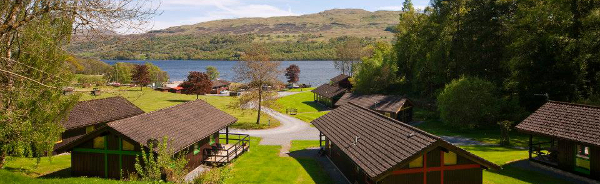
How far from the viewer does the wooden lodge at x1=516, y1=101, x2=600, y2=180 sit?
2156 centimetres

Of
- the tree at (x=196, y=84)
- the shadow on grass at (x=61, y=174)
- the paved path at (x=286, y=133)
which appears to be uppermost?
the tree at (x=196, y=84)

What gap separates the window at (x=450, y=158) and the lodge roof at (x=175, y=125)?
13927 millimetres

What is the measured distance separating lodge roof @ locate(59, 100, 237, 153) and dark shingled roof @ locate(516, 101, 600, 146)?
72.8ft

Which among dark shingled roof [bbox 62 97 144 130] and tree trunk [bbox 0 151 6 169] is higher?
dark shingled roof [bbox 62 97 144 130]

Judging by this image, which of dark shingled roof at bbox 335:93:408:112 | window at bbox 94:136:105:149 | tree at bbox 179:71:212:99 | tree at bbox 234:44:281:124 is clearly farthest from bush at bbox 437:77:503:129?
tree at bbox 179:71:212:99

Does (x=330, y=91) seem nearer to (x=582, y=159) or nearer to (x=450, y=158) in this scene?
(x=582, y=159)

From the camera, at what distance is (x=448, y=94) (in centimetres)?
4216

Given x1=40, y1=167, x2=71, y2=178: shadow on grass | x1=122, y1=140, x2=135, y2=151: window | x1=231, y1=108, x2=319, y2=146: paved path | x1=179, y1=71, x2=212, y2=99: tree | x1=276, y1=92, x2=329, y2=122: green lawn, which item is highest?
x1=179, y1=71, x2=212, y2=99: tree

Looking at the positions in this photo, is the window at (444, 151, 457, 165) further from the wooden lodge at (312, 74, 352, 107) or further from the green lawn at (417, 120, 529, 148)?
the wooden lodge at (312, 74, 352, 107)

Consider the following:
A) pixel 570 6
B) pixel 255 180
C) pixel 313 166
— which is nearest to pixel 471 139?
pixel 570 6

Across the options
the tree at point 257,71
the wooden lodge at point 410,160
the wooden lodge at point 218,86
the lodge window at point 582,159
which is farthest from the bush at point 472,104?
the wooden lodge at point 218,86

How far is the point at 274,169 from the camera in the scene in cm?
2598

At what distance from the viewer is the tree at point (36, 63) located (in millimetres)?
11609

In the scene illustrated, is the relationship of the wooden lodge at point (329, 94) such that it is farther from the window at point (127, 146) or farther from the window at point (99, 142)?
the window at point (99, 142)
